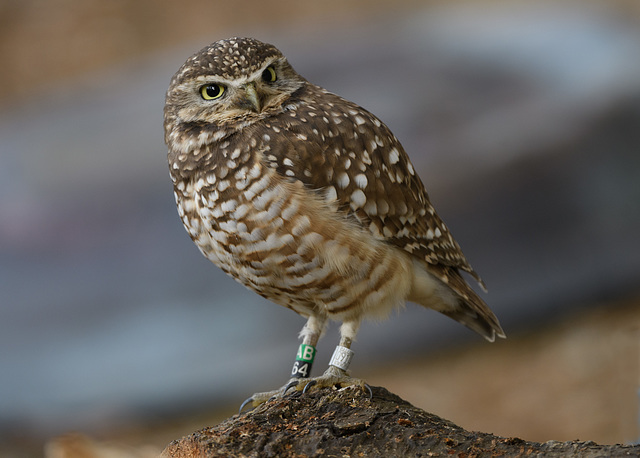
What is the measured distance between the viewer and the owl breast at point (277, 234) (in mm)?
2158

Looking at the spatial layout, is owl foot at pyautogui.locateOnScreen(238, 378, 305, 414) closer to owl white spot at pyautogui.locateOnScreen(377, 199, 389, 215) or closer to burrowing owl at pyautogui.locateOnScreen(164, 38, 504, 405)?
burrowing owl at pyautogui.locateOnScreen(164, 38, 504, 405)

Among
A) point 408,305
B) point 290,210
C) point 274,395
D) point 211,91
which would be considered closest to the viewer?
point 290,210

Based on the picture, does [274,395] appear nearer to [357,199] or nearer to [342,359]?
[342,359]

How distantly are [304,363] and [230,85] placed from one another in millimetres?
920

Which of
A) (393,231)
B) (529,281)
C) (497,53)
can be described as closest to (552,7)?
(497,53)

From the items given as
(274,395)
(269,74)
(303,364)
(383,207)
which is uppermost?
(269,74)

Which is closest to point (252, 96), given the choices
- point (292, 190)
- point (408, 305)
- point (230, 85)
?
point (230, 85)

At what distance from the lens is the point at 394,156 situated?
2.43 m

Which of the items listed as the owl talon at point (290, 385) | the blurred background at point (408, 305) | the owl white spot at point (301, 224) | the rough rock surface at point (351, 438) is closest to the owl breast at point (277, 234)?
the owl white spot at point (301, 224)

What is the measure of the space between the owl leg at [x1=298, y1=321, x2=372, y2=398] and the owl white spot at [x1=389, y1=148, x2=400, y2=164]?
54cm

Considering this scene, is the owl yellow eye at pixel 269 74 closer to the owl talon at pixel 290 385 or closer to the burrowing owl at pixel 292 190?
the burrowing owl at pixel 292 190

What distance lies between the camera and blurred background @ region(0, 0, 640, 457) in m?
4.51

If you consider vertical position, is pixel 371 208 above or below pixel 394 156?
below

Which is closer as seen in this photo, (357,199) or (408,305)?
(357,199)
